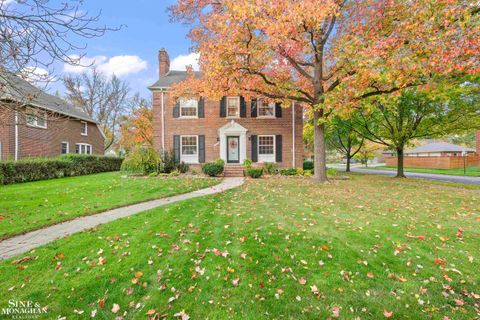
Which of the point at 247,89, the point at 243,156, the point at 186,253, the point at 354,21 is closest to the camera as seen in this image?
the point at 186,253

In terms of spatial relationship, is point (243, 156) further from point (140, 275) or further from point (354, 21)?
point (140, 275)


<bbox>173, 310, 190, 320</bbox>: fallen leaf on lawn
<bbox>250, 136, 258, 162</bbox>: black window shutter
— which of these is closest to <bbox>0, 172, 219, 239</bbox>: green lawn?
<bbox>173, 310, 190, 320</bbox>: fallen leaf on lawn

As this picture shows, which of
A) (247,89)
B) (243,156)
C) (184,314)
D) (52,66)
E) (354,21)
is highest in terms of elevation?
(354,21)

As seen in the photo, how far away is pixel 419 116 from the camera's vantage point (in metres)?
12.4

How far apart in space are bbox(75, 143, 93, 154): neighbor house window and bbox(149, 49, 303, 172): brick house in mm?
8897

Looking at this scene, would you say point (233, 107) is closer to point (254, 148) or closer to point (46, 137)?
point (254, 148)

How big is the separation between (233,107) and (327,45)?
6.97 m

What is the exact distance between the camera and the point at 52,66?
10.8 ft

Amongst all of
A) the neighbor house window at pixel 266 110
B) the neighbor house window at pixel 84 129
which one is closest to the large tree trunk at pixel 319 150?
the neighbor house window at pixel 266 110

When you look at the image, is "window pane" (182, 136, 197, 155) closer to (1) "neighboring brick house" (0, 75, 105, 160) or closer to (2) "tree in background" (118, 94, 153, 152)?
(1) "neighboring brick house" (0, 75, 105, 160)

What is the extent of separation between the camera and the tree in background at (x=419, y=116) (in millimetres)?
10516

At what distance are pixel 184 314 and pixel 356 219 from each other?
4047mm

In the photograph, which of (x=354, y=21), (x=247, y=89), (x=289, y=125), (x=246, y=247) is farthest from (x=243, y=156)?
(x=246, y=247)

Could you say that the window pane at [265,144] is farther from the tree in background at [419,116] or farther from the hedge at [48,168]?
the hedge at [48,168]
